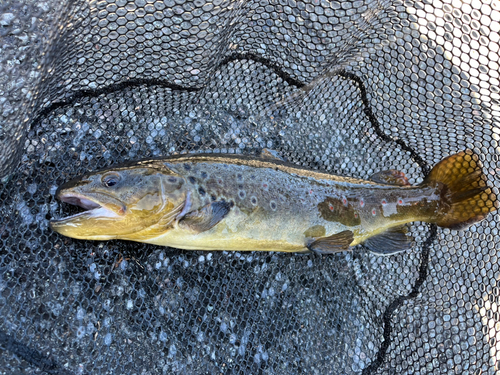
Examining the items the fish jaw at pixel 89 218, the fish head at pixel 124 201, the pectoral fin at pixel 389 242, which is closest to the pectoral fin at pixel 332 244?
the pectoral fin at pixel 389 242

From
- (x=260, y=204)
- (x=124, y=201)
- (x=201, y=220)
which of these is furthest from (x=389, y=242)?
(x=124, y=201)

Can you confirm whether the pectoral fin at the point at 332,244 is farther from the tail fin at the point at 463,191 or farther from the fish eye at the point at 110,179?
the fish eye at the point at 110,179

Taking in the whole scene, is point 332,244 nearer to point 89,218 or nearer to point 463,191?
point 463,191

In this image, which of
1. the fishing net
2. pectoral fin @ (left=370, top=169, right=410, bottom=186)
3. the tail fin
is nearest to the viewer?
the fishing net

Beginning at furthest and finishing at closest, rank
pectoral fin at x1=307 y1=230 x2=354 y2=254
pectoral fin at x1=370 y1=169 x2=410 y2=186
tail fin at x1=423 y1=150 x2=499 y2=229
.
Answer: pectoral fin at x1=370 y1=169 x2=410 y2=186, tail fin at x1=423 y1=150 x2=499 y2=229, pectoral fin at x1=307 y1=230 x2=354 y2=254

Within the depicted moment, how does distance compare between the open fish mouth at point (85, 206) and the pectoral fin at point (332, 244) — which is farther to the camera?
the pectoral fin at point (332, 244)

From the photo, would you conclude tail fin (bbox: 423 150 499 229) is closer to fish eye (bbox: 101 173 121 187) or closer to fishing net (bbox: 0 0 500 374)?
fishing net (bbox: 0 0 500 374)

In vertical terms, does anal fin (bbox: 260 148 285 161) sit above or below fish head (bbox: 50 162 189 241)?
below

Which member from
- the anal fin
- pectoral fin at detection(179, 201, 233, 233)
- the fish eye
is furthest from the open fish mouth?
the anal fin
